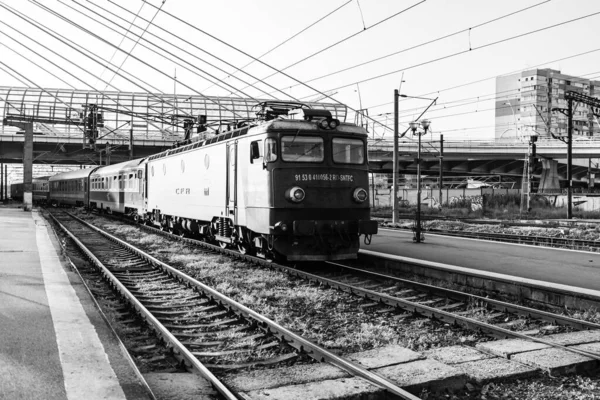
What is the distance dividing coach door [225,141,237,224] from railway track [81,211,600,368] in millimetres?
2661

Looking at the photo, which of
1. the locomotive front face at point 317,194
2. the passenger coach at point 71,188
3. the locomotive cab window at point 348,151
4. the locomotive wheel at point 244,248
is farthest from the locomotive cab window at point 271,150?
the passenger coach at point 71,188

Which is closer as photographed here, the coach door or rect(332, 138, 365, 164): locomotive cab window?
rect(332, 138, 365, 164): locomotive cab window

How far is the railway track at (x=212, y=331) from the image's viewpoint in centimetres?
588

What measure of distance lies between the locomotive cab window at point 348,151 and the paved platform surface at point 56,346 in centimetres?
595

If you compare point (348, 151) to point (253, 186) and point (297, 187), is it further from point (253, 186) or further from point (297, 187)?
point (253, 186)

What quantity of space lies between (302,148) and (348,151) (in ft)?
3.82

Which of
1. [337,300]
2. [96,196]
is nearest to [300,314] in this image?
[337,300]

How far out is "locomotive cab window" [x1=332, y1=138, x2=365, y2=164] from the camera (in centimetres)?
1298

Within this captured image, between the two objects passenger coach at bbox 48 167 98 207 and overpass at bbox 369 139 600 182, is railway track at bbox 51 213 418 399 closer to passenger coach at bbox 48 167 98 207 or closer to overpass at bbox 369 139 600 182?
passenger coach at bbox 48 167 98 207

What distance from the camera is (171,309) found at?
358 inches

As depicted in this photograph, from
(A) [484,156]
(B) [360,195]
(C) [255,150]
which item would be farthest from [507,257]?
(A) [484,156]

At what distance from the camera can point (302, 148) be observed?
1267 centimetres

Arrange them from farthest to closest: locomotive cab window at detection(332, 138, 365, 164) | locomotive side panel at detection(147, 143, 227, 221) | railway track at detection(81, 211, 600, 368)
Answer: locomotive side panel at detection(147, 143, 227, 221)
locomotive cab window at detection(332, 138, 365, 164)
railway track at detection(81, 211, 600, 368)

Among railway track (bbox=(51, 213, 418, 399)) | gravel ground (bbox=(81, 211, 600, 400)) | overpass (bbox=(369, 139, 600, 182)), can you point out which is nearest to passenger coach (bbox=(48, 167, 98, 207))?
overpass (bbox=(369, 139, 600, 182))
